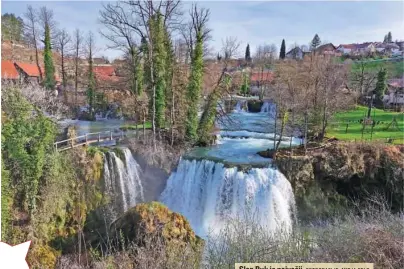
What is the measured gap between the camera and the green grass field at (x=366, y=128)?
1103cm

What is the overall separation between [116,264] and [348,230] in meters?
2.73

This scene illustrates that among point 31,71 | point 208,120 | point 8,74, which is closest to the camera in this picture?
point 8,74

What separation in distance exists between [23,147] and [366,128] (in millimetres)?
10925

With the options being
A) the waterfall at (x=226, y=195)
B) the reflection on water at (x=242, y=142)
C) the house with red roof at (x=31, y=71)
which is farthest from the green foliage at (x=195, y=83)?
the house with red roof at (x=31, y=71)

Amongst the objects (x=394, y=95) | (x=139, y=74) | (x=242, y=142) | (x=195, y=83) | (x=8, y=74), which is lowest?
(x=242, y=142)

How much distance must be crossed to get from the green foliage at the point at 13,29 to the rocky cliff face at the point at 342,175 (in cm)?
939

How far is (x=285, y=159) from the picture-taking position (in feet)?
29.7

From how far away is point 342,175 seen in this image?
30.5 feet

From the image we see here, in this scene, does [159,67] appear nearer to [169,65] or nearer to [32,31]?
[169,65]

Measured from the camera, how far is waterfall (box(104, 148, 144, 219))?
8445 millimetres

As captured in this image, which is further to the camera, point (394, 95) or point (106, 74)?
point (106, 74)

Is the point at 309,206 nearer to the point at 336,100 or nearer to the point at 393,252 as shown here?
the point at 336,100

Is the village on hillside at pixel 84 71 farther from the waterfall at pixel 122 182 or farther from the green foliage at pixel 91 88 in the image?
the waterfall at pixel 122 182

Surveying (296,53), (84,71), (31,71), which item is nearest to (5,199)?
(31,71)
